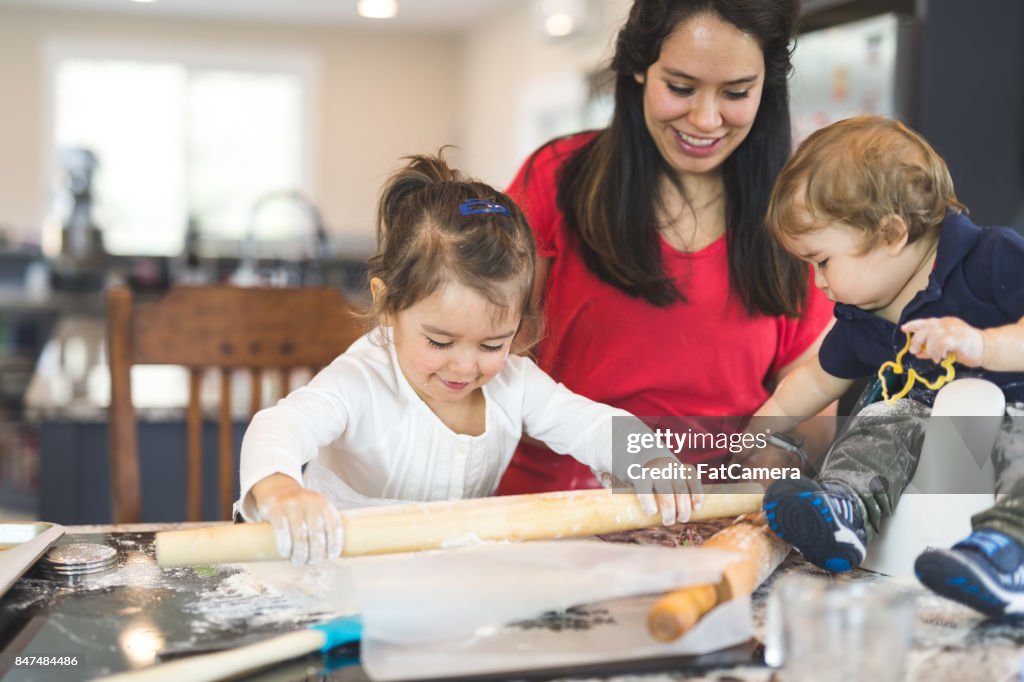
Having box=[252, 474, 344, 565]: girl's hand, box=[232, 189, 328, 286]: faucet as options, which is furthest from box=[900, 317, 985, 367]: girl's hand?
box=[232, 189, 328, 286]: faucet

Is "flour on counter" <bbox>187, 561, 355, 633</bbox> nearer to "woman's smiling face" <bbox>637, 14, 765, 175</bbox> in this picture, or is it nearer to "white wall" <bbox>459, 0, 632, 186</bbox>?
"woman's smiling face" <bbox>637, 14, 765, 175</bbox>

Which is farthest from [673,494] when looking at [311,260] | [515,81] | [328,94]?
[328,94]

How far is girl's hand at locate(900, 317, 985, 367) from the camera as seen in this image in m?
0.83

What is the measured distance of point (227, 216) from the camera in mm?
7465

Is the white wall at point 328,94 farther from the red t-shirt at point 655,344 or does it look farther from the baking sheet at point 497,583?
the baking sheet at point 497,583

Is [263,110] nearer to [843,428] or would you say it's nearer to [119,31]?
[119,31]

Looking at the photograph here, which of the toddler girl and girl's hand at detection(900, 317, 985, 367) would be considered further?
the toddler girl

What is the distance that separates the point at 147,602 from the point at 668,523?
467mm

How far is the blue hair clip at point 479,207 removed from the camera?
1.10m

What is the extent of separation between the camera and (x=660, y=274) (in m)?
1.39

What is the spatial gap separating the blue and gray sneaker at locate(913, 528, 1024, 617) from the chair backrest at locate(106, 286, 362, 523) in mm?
804

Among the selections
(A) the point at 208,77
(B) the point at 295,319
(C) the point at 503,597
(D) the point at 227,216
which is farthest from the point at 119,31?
(C) the point at 503,597

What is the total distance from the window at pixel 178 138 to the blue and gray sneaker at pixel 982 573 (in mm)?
6976

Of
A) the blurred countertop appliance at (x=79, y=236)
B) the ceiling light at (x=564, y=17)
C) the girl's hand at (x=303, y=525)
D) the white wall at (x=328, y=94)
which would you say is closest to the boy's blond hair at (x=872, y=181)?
the girl's hand at (x=303, y=525)
